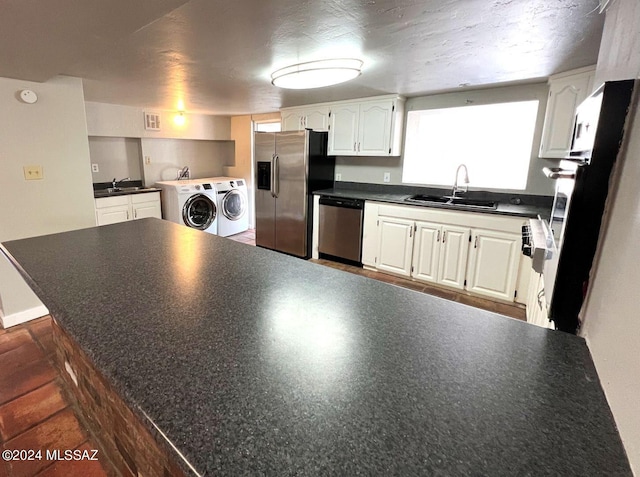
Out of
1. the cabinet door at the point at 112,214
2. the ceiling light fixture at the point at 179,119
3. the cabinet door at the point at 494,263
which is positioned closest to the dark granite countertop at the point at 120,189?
the cabinet door at the point at 112,214

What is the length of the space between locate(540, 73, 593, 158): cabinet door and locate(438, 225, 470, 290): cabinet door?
3.20 ft

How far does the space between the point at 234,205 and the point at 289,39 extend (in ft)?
12.9

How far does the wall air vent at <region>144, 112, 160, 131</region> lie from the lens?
4812mm

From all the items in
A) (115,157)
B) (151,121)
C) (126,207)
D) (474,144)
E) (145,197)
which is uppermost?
(151,121)

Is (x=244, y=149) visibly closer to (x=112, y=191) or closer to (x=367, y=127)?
(x=112, y=191)

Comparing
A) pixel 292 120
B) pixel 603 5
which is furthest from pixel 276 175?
A: pixel 603 5

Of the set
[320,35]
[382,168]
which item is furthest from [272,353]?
[382,168]

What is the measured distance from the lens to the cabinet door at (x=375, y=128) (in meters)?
3.72

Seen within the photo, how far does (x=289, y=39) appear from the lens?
1868 mm

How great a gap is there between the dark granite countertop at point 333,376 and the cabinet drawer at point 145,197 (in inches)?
138

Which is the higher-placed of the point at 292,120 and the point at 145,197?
the point at 292,120

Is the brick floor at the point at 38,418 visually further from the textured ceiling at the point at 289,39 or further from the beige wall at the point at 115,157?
the beige wall at the point at 115,157

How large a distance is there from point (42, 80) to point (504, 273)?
4171 millimetres

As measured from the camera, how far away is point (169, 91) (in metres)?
3.48
